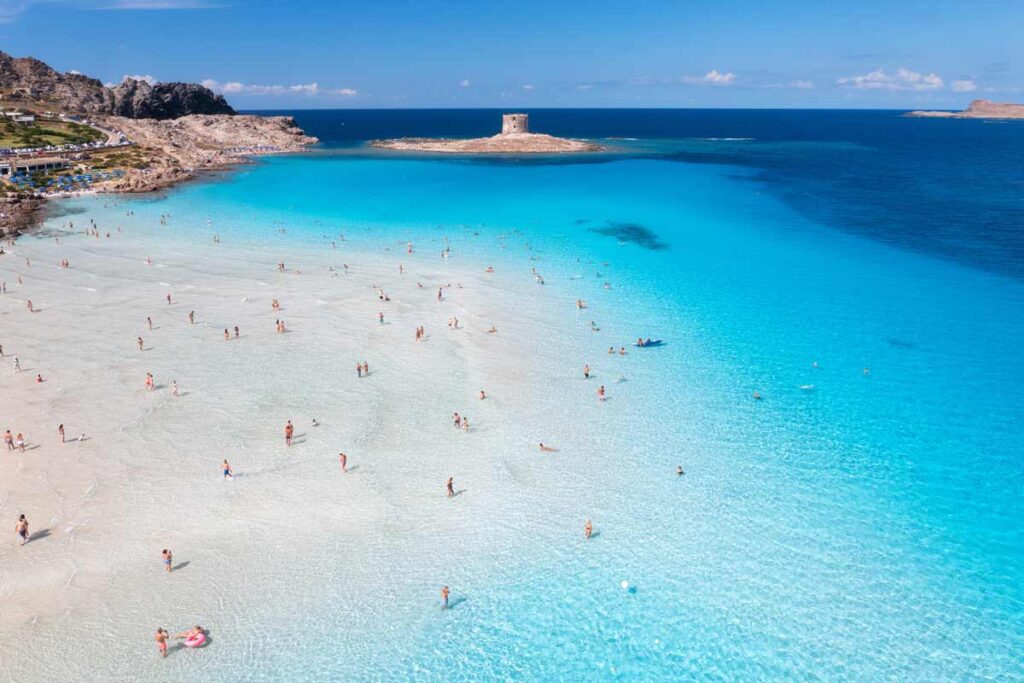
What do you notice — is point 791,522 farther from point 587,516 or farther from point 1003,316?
point 1003,316

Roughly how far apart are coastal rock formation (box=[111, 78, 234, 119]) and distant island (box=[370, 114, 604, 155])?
2063 inches

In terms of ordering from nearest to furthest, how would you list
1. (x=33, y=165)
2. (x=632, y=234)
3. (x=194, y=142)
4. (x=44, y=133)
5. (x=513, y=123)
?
(x=632, y=234)
(x=33, y=165)
(x=44, y=133)
(x=194, y=142)
(x=513, y=123)

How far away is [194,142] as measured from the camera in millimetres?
132000

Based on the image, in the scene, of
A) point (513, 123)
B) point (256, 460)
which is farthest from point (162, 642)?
point (513, 123)

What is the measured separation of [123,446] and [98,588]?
854 centimetres

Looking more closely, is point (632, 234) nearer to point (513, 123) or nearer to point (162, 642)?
point (162, 642)

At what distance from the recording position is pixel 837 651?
17812 mm

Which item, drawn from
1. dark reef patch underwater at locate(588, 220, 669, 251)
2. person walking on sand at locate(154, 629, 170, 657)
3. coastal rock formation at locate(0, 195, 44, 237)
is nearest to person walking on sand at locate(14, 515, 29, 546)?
person walking on sand at locate(154, 629, 170, 657)

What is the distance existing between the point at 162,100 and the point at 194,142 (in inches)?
1468

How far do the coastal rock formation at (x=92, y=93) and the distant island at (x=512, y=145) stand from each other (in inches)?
2135

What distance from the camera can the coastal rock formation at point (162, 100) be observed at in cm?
14925

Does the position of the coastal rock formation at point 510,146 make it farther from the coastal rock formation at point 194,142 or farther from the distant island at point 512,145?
the coastal rock formation at point 194,142

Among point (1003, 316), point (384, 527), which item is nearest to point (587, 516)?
point (384, 527)

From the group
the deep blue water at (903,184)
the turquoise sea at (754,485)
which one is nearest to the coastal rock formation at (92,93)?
the deep blue water at (903,184)
